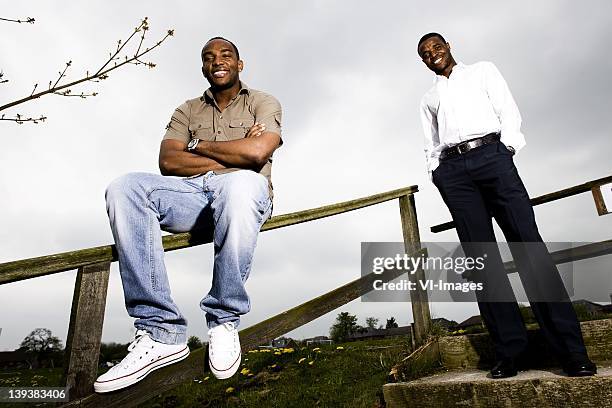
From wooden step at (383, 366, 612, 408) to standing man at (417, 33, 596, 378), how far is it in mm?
96

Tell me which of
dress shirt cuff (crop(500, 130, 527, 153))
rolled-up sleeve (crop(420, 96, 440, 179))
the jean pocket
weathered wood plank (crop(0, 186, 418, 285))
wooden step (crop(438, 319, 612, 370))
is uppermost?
rolled-up sleeve (crop(420, 96, 440, 179))

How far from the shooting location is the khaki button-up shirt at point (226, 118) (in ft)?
8.14

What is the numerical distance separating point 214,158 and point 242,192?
0.43m

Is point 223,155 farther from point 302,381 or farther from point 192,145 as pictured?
point 302,381

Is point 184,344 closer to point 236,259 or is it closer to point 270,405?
point 236,259

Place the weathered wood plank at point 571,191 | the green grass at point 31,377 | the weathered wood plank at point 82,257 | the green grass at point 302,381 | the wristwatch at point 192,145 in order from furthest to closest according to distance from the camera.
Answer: the green grass at point 31,377
the green grass at point 302,381
the weathered wood plank at point 571,191
the wristwatch at point 192,145
the weathered wood plank at point 82,257

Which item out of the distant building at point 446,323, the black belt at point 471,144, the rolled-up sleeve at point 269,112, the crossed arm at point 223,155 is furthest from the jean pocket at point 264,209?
the distant building at point 446,323

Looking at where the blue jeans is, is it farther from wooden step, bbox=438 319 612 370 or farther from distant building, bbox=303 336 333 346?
distant building, bbox=303 336 333 346

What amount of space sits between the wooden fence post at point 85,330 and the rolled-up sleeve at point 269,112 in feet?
3.77

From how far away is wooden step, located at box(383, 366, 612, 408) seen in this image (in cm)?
196

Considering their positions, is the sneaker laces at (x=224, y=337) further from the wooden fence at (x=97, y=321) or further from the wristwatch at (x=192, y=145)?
the wristwatch at (x=192, y=145)

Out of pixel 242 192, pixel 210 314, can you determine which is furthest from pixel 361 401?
pixel 242 192

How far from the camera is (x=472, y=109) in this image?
291 cm

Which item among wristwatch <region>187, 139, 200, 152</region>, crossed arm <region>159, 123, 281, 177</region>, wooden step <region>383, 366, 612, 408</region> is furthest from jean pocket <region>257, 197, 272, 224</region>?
wooden step <region>383, 366, 612, 408</region>
